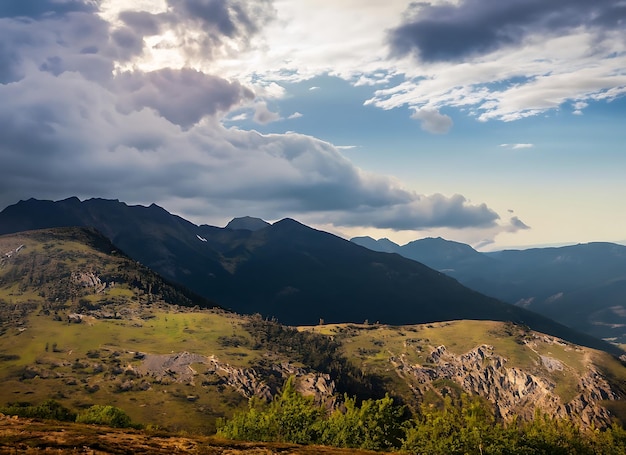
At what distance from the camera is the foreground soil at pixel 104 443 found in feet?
227

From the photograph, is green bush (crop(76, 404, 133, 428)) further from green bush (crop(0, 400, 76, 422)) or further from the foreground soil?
the foreground soil

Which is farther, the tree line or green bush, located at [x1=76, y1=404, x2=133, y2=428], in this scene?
green bush, located at [x1=76, y1=404, x2=133, y2=428]

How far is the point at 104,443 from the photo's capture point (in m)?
75.8

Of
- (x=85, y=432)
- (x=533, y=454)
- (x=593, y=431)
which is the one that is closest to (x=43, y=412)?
(x=85, y=432)

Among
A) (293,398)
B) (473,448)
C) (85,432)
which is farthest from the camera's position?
(293,398)

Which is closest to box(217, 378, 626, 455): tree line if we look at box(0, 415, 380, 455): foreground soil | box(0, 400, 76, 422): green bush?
box(0, 415, 380, 455): foreground soil

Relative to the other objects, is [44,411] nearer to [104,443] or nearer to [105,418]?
[105,418]

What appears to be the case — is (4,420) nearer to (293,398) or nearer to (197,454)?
(197,454)

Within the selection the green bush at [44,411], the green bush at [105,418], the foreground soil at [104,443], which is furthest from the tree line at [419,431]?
the green bush at [44,411]

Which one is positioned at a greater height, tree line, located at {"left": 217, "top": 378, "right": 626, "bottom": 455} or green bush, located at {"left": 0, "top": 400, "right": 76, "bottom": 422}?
tree line, located at {"left": 217, "top": 378, "right": 626, "bottom": 455}

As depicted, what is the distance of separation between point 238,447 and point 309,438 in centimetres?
5177

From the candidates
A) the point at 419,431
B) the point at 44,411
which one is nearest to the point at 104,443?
the point at 419,431

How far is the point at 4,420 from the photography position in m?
90.7

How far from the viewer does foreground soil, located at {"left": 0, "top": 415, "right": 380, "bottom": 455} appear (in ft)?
227
